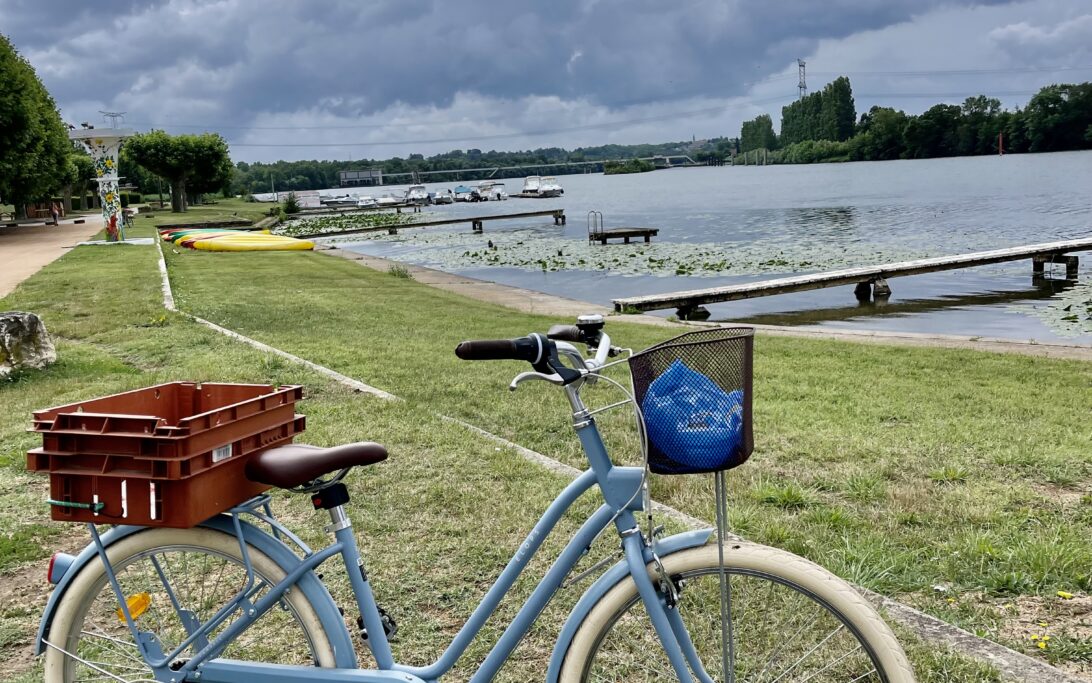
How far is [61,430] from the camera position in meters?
2.57

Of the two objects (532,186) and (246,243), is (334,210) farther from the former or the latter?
(532,186)

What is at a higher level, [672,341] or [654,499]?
[672,341]

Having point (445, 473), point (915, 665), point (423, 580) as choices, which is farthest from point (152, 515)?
point (445, 473)

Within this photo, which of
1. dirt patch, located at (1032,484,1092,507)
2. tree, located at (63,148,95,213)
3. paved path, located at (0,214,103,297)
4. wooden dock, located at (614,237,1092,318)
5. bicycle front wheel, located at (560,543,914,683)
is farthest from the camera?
tree, located at (63,148,95,213)

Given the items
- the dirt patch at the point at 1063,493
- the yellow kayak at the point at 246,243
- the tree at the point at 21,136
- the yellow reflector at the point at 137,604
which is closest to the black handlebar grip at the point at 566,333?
the yellow reflector at the point at 137,604

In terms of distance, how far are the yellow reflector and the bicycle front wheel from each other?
4.41 ft

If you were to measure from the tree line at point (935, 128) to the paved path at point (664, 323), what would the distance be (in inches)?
4502

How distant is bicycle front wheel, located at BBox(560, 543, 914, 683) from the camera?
2.30 metres

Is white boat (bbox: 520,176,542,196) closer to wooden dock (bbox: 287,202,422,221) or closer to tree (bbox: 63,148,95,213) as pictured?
wooden dock (bbox: 287,202,422,221)

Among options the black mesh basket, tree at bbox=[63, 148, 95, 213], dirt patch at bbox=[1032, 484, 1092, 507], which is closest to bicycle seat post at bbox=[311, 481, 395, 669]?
the black mesh basket

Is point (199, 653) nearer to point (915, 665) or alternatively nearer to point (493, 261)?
point (915, 665)

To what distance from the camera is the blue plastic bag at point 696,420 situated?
7.18 feet

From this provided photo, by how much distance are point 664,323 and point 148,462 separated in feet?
51.1

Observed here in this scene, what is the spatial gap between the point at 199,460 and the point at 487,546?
2.28 metres
